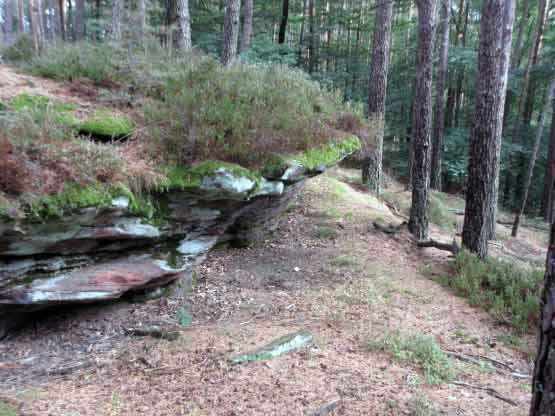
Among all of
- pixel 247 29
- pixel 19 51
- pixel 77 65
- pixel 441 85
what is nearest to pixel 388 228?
pixel 77 65

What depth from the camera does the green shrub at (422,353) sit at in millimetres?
4094

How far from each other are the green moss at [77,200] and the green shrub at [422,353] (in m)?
3.22

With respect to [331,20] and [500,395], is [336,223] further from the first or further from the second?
[331,20]

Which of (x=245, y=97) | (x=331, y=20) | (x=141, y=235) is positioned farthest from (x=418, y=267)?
(x=331, y=20)

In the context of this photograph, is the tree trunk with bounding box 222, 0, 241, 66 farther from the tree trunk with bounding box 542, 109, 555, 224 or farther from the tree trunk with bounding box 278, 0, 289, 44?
the tree trunk with bounding box 542, 109, 555, 224

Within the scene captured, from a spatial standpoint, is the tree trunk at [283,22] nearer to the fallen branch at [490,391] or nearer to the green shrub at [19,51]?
the green shrub at [19,51]

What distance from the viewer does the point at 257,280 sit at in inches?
244

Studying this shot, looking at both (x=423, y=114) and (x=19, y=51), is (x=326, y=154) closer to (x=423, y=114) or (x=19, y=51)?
(x=423, y=114)

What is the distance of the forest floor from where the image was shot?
352 centimetres

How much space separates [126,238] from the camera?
458 centimetres

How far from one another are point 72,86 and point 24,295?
11.9 feet

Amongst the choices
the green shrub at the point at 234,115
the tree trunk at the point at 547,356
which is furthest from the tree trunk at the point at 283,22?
the tree trunk at the point at 547,356

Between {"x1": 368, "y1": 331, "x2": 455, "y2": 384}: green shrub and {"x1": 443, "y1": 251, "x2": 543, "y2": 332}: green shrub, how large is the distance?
1.97 metres

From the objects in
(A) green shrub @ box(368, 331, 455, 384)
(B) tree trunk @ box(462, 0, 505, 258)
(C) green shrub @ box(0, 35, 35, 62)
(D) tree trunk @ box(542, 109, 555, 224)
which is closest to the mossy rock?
(A) green shrub @ box(368, 331, 455, 384)
